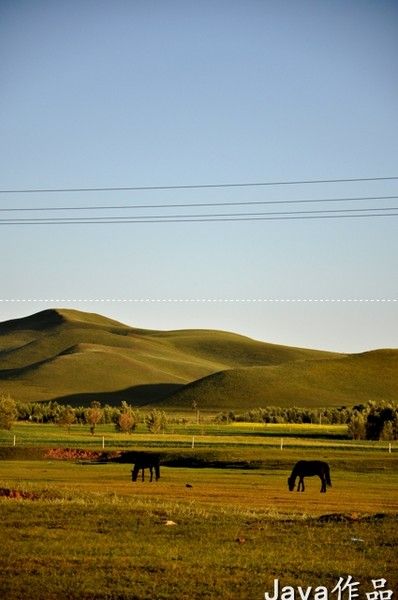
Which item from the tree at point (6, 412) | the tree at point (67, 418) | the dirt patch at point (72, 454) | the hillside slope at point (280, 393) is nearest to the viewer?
the dirt patch at point (72, 454)

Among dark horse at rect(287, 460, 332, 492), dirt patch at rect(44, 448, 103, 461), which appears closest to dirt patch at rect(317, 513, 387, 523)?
dark horse at rect(287, 460, 332, 492)

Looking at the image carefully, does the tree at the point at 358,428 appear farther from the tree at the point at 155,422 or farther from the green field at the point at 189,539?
the green field at the point at 189,539

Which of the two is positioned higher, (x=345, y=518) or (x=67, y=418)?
(x=67, y=418)

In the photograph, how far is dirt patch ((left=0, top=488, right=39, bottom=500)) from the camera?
1176 inches

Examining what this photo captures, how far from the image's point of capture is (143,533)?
73.2 feet

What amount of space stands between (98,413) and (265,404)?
80.3m

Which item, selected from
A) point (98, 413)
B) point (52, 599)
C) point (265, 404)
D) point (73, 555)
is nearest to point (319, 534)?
point (73, 555)

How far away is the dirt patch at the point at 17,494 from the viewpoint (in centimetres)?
2988

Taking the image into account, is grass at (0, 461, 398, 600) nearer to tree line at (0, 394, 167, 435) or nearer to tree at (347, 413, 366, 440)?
tree line at (0, 394, 167, 435)

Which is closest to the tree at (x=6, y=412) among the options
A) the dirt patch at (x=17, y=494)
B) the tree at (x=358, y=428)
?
the tree at (x=358, y=428)

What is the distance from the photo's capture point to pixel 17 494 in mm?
30672

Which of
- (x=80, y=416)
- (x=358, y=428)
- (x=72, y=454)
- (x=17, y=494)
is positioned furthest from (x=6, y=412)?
(x=17, y=494)

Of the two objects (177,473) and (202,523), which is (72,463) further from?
(202,523)

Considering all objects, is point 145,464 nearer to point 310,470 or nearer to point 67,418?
point 310,470
